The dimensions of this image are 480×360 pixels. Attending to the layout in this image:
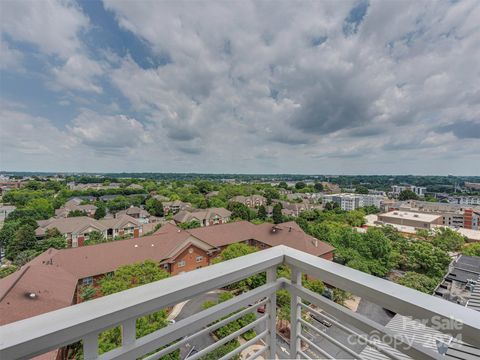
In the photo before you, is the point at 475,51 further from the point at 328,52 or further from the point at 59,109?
the point at 59,109

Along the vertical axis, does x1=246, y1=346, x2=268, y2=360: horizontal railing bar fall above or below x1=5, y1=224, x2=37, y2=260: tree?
above

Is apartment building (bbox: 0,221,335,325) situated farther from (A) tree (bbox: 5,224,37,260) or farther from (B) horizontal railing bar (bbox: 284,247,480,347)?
(B) horizontal railing bar (bbox: 284,247,480,347)

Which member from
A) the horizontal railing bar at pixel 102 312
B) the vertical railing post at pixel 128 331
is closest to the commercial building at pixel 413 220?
the horizontal railing bar at pixel 102 312

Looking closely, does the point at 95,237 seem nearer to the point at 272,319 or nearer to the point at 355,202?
the point at 272,319

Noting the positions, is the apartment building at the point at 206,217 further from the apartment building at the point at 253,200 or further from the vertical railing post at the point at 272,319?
the vertical railing post at the point at 272,319

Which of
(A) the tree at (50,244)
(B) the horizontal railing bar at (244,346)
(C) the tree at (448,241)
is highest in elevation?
(B) the horizontal railing bar at (244,346)

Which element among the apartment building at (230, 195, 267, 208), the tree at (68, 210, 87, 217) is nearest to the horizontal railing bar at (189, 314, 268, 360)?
the tree at (68, 210, 87, 217)

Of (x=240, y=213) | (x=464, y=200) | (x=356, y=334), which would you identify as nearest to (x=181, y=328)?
(x=356, y=334)
